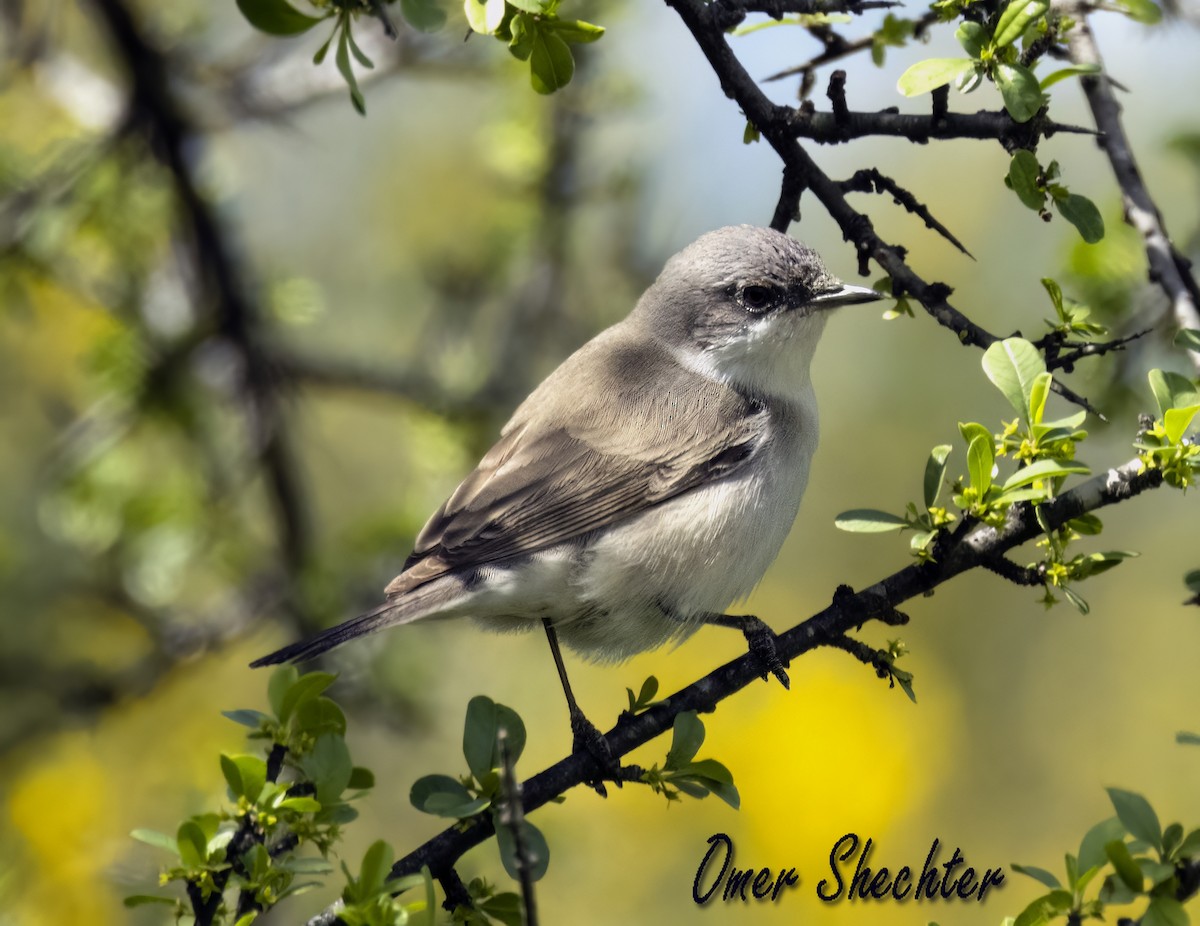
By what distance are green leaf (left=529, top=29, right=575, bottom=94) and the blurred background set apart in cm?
214

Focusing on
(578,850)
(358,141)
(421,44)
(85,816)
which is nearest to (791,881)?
(578,850)

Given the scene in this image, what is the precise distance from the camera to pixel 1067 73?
2.28 meters

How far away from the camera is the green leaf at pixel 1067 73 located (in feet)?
7.38

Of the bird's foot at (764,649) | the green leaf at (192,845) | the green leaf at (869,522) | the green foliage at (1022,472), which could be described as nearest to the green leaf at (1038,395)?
the green foliage at (1022,472)

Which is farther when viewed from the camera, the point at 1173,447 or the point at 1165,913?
the point at 1173,447

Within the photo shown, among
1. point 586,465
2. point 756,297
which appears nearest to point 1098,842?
point 586,465

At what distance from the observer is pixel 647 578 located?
332cm

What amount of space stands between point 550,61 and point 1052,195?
1.06 meters

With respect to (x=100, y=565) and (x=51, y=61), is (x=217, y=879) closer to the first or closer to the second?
(x=100, y=565)

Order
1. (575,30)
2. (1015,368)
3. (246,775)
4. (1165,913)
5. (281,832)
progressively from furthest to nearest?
(575,30) < (1015,368) < (281,832) < (246,775) < (1165,913)

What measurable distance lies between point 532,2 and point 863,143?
534cm

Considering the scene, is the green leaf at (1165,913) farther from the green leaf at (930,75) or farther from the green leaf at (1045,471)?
the green leaf at (930,75)

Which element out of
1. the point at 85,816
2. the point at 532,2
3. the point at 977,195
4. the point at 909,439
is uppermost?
the point at 977,195

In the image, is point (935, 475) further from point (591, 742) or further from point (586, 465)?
point (586, 465)
